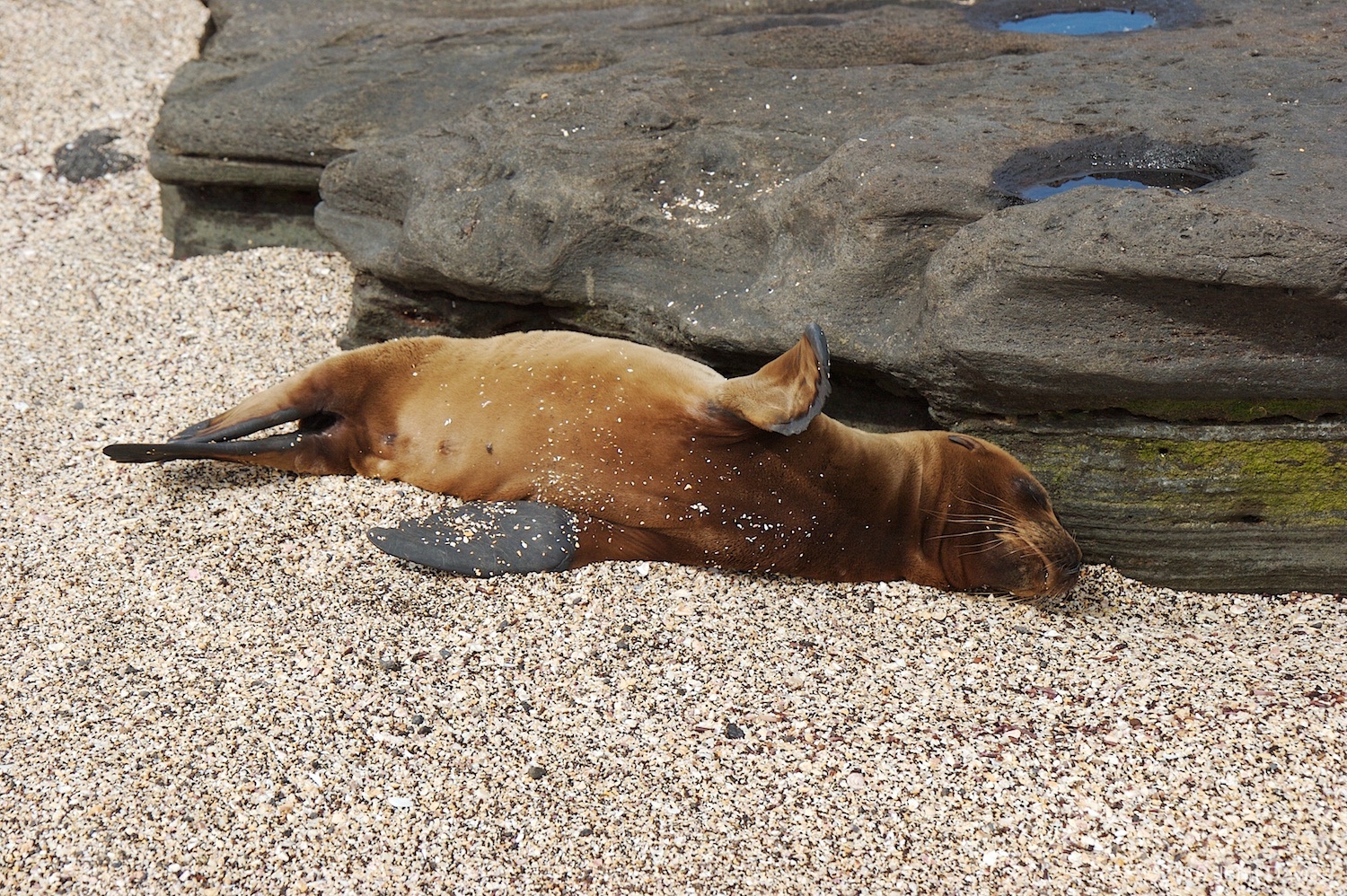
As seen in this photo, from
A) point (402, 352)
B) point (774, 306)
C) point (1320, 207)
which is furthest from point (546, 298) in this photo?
point (1320, 207)

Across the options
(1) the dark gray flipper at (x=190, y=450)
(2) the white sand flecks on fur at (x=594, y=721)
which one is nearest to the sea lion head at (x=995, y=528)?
(2) the white sand flecks on fur at (x=594, y=721)

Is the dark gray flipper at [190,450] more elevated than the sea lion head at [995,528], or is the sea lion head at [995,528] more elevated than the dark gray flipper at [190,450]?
the sea lion head at [995,528]

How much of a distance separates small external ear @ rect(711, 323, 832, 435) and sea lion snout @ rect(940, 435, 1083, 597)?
0.67 m

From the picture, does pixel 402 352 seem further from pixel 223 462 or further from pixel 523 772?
pixel 523 772

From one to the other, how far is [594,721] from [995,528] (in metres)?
1.56

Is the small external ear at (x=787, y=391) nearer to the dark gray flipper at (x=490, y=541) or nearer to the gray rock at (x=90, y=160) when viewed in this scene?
the dark gray flipper at (x=490, y=541)

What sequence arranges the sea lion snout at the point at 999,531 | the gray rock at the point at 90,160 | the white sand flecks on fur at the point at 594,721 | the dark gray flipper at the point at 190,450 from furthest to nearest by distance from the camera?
the gray rock at the point at 90,160
the dark gray flipper at the point at 190,450
the sea lion snout at the point at 999,531
the white sand flecks on fur at the point at 594,721

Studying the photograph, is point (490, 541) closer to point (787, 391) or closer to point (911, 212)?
point (787, 391)

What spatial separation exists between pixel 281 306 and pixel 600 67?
2.11 m

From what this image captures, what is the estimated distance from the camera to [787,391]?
391cm

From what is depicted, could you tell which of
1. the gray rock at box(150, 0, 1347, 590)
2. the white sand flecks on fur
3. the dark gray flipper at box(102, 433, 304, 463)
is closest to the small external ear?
the gray rock at box(150, 0, 1347, 590)

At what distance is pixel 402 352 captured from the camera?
4758mm

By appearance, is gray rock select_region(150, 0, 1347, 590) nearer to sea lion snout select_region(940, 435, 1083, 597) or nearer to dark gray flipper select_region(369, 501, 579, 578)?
sea lion snout select_region(940, 435, 1083, 597)

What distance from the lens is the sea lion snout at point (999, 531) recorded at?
3949mm
